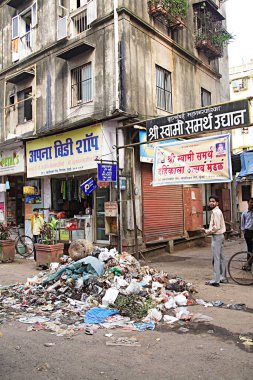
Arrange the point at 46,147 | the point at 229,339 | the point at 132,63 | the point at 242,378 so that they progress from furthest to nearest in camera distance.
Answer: the point at 46,147
the point at 132,63
the point at 229,339
the point at 242,378

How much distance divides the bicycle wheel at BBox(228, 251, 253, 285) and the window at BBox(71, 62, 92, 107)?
7443 mm

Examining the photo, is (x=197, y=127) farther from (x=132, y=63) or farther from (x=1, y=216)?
(x=1, y=216)

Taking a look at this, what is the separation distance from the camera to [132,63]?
11867mm

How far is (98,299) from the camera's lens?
6.72 m

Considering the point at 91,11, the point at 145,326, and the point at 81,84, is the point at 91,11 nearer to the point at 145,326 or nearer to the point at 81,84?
the point at 81,84

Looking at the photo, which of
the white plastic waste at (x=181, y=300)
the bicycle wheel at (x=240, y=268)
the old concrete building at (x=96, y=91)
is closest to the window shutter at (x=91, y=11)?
the old concrete building at (x=96, y=91)

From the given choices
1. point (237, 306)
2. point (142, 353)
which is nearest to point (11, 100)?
point (237, 306)

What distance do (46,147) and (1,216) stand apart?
5.28 metres

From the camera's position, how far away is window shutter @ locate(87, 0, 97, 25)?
40.9 feet

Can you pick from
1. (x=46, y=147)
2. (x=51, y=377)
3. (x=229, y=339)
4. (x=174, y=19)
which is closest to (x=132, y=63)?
(x=174, y=19)

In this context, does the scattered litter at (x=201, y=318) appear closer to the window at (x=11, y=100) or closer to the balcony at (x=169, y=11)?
the balcony at (x=169, y=11)

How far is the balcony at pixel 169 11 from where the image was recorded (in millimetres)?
12727

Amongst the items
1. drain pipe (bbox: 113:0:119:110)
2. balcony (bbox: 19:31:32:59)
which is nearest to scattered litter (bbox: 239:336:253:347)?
drain pipe (bbox: 113:0:119:110)

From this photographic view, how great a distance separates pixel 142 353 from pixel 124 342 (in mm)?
445
